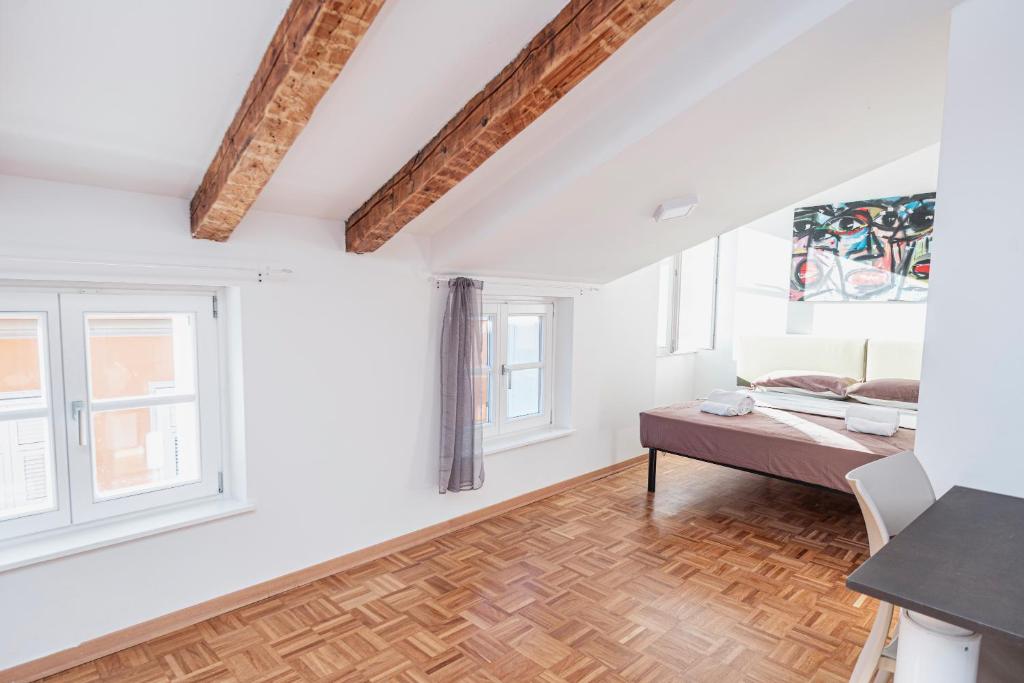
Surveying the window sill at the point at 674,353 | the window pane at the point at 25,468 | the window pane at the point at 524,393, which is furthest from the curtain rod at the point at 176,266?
the window sill at the point at 674,353

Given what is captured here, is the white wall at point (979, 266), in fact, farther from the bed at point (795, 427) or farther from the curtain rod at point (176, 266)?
the curtain rod at point (176, 266)

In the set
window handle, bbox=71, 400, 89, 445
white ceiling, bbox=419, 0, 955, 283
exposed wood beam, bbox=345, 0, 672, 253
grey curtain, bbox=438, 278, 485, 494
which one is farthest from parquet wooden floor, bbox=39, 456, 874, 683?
exposed wood beam, bbox=345, 0, 672, 253

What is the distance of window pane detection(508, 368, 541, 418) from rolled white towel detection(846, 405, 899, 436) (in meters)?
2.07

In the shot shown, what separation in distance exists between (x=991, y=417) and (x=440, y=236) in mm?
2535

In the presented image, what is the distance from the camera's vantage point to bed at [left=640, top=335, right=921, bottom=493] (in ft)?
10.9

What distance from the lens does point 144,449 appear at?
2562mm

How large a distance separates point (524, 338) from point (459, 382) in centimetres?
99

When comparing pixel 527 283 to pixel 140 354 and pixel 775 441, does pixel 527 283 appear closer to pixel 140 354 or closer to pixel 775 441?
pixel 775 441

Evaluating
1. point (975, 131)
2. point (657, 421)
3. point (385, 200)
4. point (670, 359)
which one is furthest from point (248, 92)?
point (670, 359)

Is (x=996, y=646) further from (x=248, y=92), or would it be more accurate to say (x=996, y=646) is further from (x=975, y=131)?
(x=248, y=92)

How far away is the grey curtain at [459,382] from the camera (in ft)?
10.9

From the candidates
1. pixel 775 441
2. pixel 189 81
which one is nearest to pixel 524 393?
pixel 775 441

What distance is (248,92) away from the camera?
1815 millimetres

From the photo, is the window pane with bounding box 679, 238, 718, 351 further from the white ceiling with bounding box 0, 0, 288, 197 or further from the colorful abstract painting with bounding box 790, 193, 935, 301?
the white ceiling with bounding box 0, 0, 288, 197
